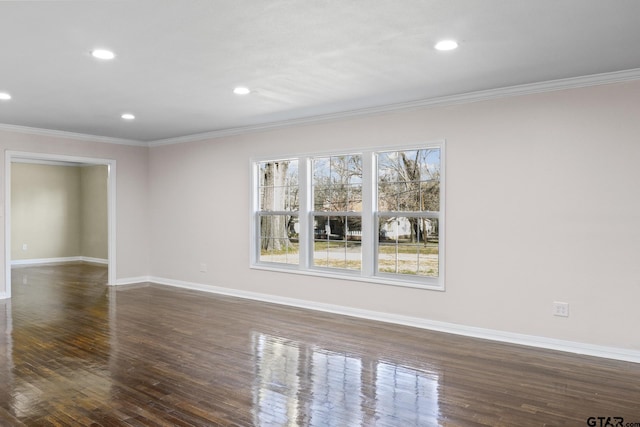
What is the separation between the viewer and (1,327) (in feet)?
16.3

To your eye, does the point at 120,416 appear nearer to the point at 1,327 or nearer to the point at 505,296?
the point at 1,327

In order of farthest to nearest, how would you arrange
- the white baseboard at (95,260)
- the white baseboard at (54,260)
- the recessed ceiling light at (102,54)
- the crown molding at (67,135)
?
the white baseboard at (95,260), the white baseboard at (54,260), the crown molding at (67,135), the recessed ceiling light at (102,54)

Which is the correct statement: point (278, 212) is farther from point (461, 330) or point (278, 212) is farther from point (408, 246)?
point (461, 330)

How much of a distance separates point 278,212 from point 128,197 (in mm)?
3134

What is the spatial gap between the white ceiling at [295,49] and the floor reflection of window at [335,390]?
2476 mm

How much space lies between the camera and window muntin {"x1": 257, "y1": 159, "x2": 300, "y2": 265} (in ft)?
20.9

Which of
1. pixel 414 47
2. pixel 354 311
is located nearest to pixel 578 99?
pixel 414 47

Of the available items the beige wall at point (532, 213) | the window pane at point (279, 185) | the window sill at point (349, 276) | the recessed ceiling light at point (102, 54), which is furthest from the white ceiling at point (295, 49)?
the window sill at point (349, 276)

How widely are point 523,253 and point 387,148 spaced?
1883 mm

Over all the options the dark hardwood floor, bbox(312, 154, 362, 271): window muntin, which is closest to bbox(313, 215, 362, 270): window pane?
bbox(312, 154, 362, 271): window muntin

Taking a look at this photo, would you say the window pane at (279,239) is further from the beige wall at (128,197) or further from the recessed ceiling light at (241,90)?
the beige wall at (128,197)

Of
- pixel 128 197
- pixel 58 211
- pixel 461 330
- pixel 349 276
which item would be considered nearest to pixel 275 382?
pixel 461 330

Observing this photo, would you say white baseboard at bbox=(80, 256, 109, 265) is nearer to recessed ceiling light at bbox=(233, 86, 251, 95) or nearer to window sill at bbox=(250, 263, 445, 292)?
window sill at bbox=(250, 263, 445, 292)

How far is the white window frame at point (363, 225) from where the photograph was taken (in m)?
4.94
